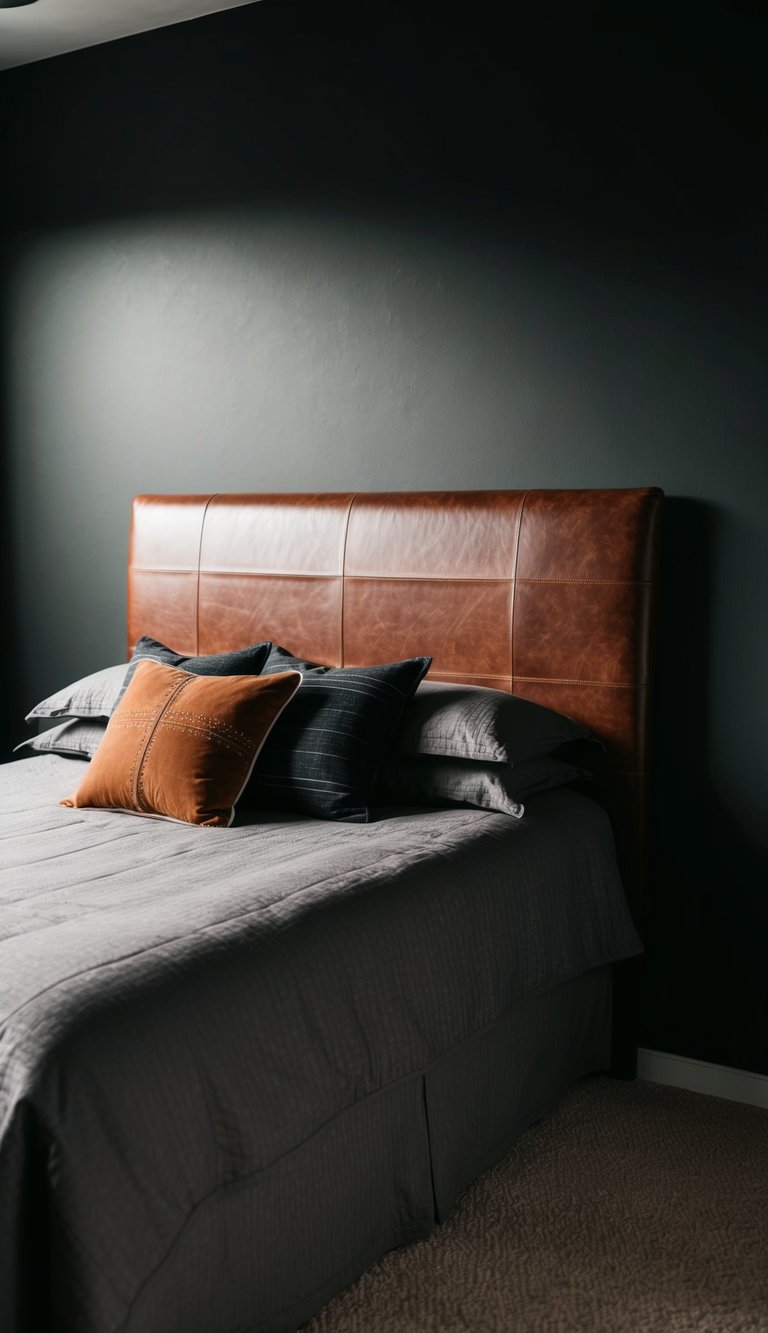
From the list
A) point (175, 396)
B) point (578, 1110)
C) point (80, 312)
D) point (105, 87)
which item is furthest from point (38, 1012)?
point (105, 87)

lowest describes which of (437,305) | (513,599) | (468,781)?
(468,781)

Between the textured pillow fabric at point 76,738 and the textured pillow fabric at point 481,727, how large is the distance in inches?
36.5

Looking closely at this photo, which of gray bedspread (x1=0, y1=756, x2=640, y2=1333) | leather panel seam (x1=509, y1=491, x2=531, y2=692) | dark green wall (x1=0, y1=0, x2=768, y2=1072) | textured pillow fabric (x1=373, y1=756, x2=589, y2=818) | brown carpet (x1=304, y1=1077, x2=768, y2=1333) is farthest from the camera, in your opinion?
leather panel seam (x1=509, y1=491, x2=531, y2=692)

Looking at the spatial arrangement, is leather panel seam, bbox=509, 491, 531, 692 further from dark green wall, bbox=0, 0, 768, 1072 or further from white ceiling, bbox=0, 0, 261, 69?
white ceiling, bbox=0, 0, 261, 69

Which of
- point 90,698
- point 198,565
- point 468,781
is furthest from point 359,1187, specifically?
point 198,565

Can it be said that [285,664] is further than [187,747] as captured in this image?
Yes

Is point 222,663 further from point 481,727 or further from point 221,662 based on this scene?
point 481,727

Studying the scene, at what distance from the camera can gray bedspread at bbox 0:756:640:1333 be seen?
1.47 m

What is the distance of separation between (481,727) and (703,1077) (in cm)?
102

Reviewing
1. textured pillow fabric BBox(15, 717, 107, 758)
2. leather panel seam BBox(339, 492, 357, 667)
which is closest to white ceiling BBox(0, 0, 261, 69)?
leather panel seam BBox(339, 492, 357, 667)

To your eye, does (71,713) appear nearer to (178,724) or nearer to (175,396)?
(178,724)

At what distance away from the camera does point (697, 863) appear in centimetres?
286

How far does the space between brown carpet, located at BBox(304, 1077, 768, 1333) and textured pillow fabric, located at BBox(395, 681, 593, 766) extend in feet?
2.70

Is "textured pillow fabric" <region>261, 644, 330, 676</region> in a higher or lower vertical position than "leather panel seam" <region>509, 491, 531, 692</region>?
lower
